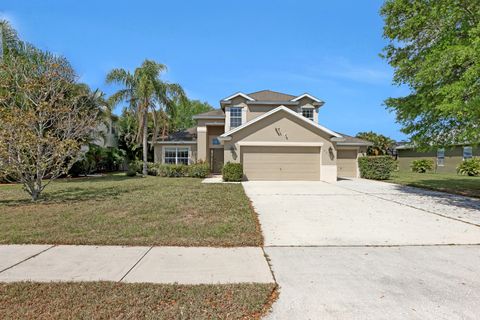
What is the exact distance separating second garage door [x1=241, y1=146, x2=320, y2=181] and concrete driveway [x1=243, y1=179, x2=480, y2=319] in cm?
926

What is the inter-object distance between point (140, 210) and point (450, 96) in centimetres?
1035

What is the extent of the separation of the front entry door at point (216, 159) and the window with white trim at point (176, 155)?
218 centimetres

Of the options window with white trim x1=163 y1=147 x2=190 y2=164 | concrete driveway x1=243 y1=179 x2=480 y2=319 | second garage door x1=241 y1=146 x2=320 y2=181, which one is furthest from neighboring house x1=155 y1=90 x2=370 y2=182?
concrete driveway x1=243 y1=179 x2=480 y2=319

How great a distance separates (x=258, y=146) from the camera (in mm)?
18203

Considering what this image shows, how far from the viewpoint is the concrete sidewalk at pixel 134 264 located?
3857 mm

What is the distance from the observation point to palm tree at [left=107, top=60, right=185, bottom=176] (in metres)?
20.1

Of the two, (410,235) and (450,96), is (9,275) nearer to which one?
(410,235)

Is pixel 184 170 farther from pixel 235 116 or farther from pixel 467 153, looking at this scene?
pixel 467 153

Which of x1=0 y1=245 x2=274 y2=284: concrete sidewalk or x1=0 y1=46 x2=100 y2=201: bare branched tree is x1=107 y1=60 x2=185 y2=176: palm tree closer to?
x1=0 y1=46 x2=100 y2=201: bare branched tree

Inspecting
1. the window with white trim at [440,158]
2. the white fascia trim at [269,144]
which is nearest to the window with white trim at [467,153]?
the window with white trim at [440,158]

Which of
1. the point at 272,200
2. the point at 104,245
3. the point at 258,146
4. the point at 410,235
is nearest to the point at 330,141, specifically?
the point at 258,146

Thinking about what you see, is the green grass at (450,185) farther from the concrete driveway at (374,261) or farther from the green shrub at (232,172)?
the green shrub at (232,172)

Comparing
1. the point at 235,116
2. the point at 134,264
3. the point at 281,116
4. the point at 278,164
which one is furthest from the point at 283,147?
the point at 134,264

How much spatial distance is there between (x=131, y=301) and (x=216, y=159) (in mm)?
21455
